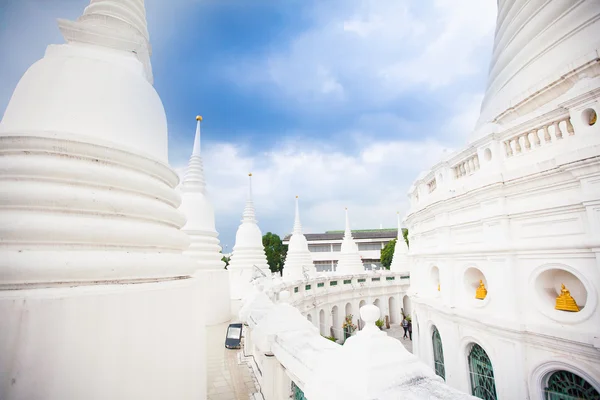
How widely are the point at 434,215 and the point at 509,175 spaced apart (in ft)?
10.6

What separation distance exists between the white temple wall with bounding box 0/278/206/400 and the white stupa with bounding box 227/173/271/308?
14.0 meters

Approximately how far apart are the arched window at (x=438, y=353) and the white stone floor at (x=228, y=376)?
21.2ft

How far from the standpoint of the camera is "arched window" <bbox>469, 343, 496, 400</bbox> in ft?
26.1

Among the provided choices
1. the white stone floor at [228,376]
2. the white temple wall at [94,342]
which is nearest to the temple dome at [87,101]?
the white temple wall at [94,342]

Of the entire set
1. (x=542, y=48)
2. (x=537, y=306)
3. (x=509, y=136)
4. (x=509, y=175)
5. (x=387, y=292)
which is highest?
(x=542, y=48)

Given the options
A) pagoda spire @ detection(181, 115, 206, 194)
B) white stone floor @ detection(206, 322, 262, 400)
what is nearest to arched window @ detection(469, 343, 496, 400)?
white stone floor @ detection(206, 322, 262, 400)

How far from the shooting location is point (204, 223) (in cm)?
1462

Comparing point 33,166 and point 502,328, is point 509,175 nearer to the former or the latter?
point 502,328

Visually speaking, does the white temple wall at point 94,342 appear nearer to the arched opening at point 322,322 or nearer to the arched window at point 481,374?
the arched window at point 481,374

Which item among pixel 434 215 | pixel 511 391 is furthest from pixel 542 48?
pixel 511 391

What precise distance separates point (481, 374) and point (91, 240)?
962 centimetres

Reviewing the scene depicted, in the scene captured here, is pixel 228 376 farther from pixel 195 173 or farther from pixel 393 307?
pixel 393 307

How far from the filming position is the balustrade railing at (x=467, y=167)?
8828mm

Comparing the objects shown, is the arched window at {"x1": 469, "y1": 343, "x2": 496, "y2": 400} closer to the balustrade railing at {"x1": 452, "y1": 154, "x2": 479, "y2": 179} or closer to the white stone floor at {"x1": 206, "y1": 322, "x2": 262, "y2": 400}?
the balustrade railing at {"x1": 452, "y1": 154, "x2": 479, "y2": 179}
